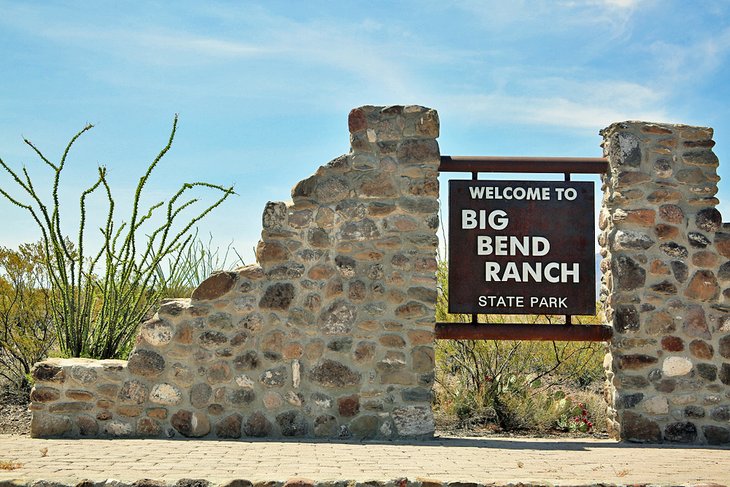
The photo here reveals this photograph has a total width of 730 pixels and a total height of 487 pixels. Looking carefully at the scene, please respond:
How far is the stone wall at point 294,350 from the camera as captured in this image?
26.4 feet

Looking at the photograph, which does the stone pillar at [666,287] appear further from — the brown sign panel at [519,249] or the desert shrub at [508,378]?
the desert shrub at [508,378]

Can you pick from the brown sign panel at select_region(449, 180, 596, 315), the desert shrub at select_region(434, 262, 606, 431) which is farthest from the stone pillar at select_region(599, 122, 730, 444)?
the desert shrub at select_region(434, 262, 606, 431)

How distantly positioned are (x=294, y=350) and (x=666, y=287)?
379cm

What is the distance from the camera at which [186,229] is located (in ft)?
31.7

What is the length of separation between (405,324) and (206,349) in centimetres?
196

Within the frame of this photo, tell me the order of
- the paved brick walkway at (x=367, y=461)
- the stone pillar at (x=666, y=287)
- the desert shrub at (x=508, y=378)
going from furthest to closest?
the desert shrub at (x=508, y=378) → the stone pillar at (x=666, y=287) → the paved brick walkway at (x=367, y=461)

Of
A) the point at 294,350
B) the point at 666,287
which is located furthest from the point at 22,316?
the point at 666,287

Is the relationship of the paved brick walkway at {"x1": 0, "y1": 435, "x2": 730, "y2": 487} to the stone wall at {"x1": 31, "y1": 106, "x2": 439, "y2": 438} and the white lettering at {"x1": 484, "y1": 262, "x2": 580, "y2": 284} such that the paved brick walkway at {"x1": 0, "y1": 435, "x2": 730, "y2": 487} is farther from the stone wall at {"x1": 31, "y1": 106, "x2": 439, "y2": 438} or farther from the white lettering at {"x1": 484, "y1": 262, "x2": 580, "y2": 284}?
the white lettering at {"x1": 484, "y1": 262, "x2": 580, "y2": 284}

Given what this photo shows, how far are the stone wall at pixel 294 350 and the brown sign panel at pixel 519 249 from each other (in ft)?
1.90

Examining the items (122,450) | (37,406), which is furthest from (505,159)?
(37,406)

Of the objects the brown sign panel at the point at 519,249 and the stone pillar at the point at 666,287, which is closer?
the stone pillar at the point at 666,287

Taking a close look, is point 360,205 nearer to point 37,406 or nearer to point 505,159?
point 505,159

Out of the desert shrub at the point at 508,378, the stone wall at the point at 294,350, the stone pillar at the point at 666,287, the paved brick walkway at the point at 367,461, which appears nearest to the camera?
the paved brick walkway at the point at 367,461

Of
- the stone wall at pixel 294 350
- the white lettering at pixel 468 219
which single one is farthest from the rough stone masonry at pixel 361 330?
the white lettering at pixel 468 219
